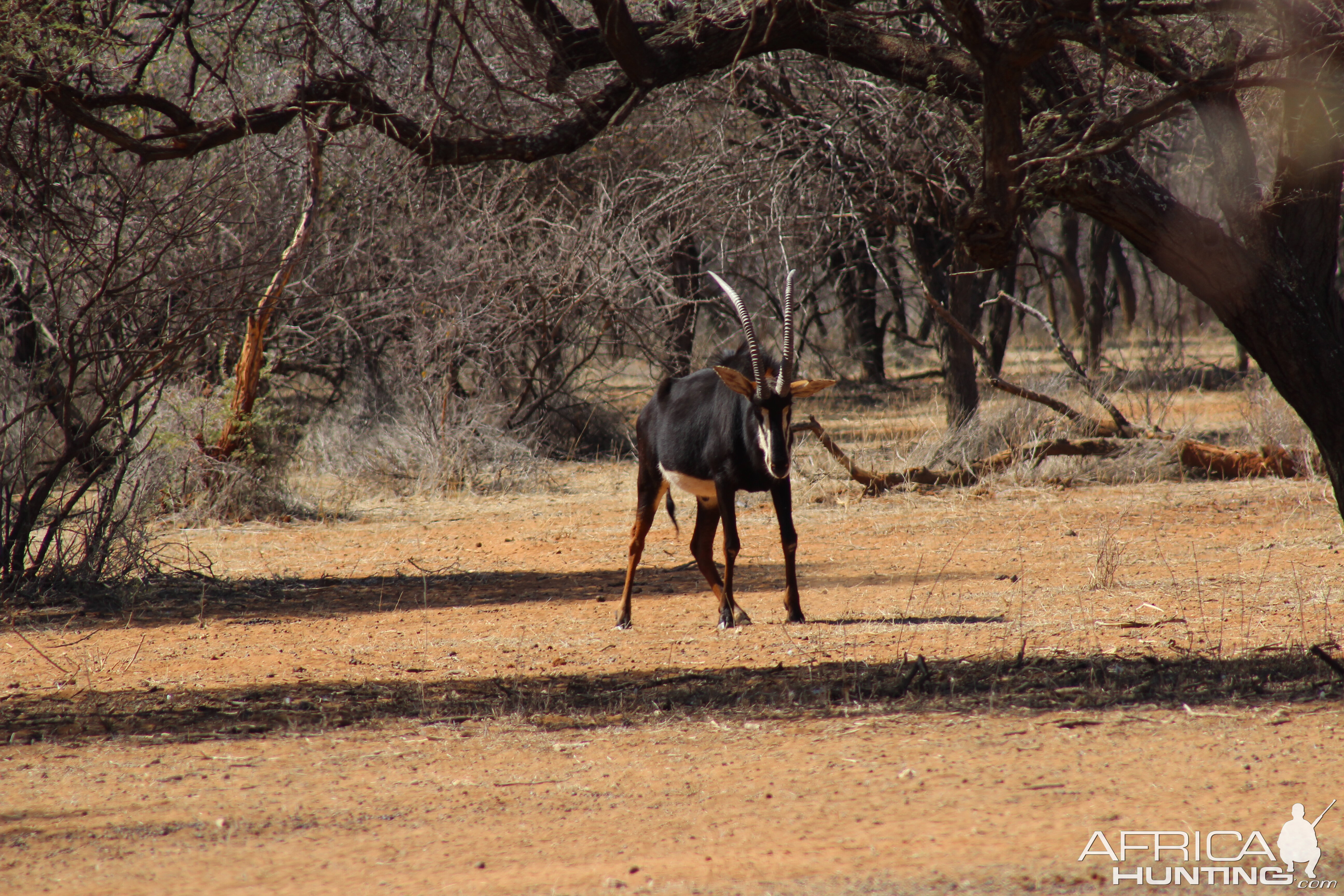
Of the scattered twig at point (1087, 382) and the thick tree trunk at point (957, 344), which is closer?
the scattered twig at point (1087, 382)

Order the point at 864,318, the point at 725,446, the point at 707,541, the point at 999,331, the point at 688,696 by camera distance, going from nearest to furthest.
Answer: the point at 688,696
the point at 725,446
the point at 707,541
the point at 999,331
the point at 864,318

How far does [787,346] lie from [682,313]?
911 cm

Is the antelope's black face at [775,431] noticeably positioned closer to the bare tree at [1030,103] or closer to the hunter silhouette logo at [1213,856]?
the bare tree at [1030,103]

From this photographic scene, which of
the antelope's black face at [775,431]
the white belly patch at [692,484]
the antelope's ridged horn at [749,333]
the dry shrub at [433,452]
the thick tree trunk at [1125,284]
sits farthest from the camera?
the thick tree trunk at [1125,284]

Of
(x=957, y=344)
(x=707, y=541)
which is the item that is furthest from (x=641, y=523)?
(x=957, y=344)

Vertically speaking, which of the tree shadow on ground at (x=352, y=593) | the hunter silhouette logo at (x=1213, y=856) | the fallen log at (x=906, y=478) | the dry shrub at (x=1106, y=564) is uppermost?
the fallen log at (x=906, y=478)

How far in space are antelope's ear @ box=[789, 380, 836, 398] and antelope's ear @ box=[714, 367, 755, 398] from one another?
0.23m

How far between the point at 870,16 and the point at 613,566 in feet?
17.0

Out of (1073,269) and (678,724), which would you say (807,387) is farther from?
(1073,269)

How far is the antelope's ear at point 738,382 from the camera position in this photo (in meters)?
7.09

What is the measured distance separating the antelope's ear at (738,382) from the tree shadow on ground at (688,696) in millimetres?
1685

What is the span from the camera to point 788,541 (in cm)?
732

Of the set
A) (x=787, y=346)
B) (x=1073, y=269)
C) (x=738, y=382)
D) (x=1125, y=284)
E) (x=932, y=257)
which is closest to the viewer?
(x=738, y=382)

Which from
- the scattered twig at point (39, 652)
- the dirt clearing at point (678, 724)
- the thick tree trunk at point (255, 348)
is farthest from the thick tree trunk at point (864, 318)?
the scattered twig at point (39, 652)
